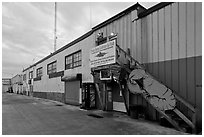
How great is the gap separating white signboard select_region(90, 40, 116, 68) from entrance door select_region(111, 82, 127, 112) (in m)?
2.36

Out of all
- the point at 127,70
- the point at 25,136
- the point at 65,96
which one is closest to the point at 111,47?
the point at 127,70

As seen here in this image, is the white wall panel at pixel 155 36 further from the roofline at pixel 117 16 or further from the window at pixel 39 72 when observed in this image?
the window at pixel 39 72

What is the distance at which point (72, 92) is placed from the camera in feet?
58.6

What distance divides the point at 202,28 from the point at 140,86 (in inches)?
138

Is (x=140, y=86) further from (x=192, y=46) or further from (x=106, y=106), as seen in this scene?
(x=106, y=106)

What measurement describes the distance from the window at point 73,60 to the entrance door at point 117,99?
5809 millimetres

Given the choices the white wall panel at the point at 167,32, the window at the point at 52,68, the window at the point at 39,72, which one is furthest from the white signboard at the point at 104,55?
the window at the point at 39,72

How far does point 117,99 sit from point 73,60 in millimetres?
7863

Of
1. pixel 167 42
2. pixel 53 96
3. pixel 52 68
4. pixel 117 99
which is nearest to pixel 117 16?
pixel 167 42

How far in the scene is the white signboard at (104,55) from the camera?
9.41m

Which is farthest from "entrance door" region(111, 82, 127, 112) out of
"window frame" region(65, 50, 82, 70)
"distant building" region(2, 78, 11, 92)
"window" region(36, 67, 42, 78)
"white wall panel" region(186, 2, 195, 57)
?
"distant building" region(2, 78, 11, 92)

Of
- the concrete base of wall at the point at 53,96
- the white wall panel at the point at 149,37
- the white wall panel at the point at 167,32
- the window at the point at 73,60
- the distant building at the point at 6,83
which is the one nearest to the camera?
the white wall panel at the point at 167,32

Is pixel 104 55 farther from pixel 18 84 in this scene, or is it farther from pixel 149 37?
pixel 18 84

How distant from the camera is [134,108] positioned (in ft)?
31.6
